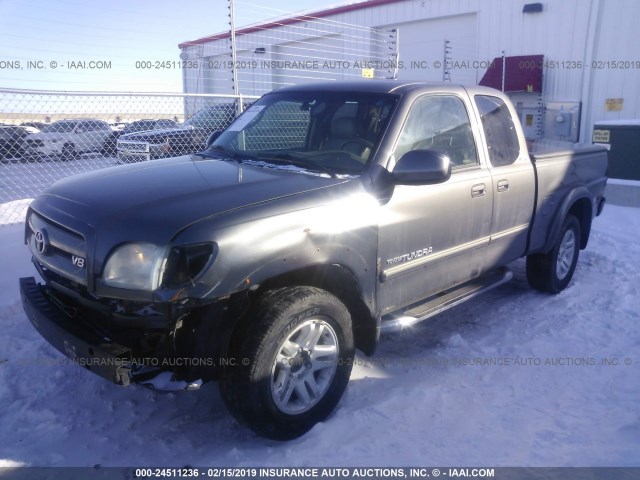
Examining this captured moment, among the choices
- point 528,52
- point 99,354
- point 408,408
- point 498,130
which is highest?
point 528,52

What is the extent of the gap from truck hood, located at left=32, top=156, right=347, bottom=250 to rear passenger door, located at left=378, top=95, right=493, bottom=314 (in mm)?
540

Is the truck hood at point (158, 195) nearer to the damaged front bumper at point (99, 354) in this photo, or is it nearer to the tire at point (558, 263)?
the damaged front bumper at point (99, 354)

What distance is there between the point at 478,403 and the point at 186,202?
7.30ft

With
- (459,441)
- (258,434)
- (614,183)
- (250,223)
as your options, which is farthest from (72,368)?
(614,183)

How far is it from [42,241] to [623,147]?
9288mm

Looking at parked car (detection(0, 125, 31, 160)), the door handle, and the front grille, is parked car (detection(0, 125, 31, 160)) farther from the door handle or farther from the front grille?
the door handle

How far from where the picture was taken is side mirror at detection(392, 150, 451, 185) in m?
3.29

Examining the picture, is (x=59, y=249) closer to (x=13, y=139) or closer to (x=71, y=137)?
(x=13, y=139)

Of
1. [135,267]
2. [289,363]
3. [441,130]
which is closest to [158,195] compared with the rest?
[135,267]

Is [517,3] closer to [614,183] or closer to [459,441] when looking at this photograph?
[614,183]

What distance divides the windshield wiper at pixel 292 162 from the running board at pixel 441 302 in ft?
3.45

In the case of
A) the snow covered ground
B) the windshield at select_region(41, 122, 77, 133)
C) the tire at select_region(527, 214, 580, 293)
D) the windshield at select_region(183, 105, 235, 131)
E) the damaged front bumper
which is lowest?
the snow covered ground

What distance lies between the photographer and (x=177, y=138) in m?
8.36

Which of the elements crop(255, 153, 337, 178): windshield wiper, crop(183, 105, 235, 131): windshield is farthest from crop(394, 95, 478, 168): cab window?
crop(183, 105, 235, 131): windshield
